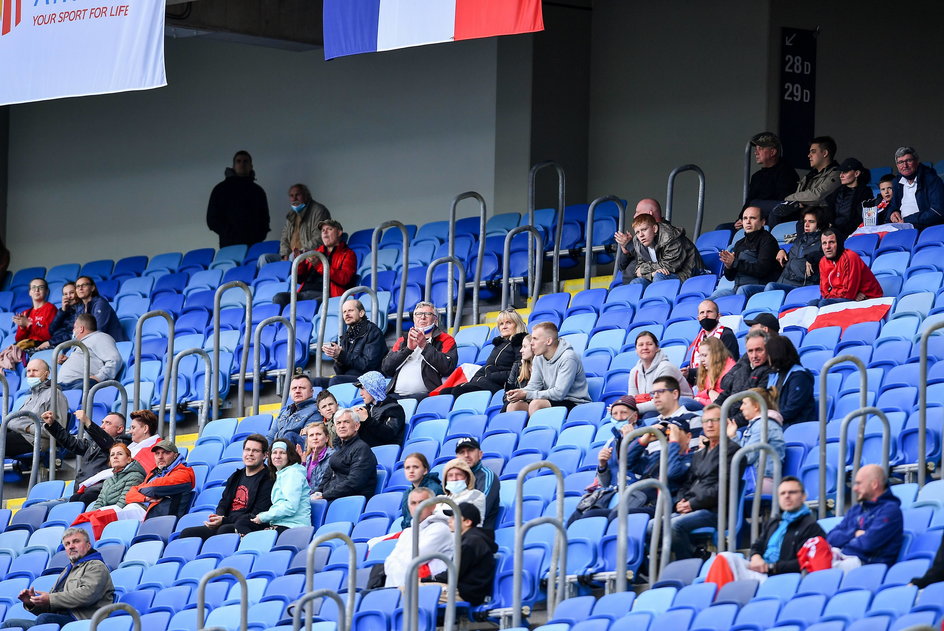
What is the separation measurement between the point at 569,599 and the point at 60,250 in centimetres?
1088

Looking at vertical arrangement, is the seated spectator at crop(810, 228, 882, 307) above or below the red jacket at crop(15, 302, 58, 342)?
above

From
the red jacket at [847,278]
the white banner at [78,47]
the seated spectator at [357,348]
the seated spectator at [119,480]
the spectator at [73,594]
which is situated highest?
the white banner at [78,47]

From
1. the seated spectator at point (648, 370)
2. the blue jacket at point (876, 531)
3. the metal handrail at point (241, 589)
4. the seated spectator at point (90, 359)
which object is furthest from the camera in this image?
the seated spectator at point (90, 359)

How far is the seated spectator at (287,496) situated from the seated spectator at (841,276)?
3.28 m

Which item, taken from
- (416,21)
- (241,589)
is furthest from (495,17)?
(241,589)

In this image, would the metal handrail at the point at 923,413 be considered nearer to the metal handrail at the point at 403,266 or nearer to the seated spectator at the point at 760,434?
the seated spectator at the point at 760,434

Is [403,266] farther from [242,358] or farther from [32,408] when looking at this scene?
[32,408]

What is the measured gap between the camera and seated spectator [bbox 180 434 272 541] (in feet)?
32.1

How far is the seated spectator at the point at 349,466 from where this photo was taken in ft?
32.1

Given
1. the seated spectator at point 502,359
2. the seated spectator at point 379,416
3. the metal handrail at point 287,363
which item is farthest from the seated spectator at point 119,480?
the seated spectator at point 502,359

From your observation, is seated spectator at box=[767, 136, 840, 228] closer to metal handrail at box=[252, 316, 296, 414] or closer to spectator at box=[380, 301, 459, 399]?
spectator at box=[380, 301, 459, 399]

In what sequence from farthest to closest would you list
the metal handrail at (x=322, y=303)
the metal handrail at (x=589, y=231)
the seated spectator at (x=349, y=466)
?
the metal handrail at (x=589, y=231) < the metal handrail at (x=322, y=303) < the seated spectator at (x=349, y=466)

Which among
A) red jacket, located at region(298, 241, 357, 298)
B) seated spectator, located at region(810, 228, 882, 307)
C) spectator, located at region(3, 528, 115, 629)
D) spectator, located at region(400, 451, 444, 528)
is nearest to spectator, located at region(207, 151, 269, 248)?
red jacket, located at region(298, 241, 357, 298)

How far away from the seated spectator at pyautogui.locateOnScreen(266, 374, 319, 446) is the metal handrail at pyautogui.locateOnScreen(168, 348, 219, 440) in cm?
88
